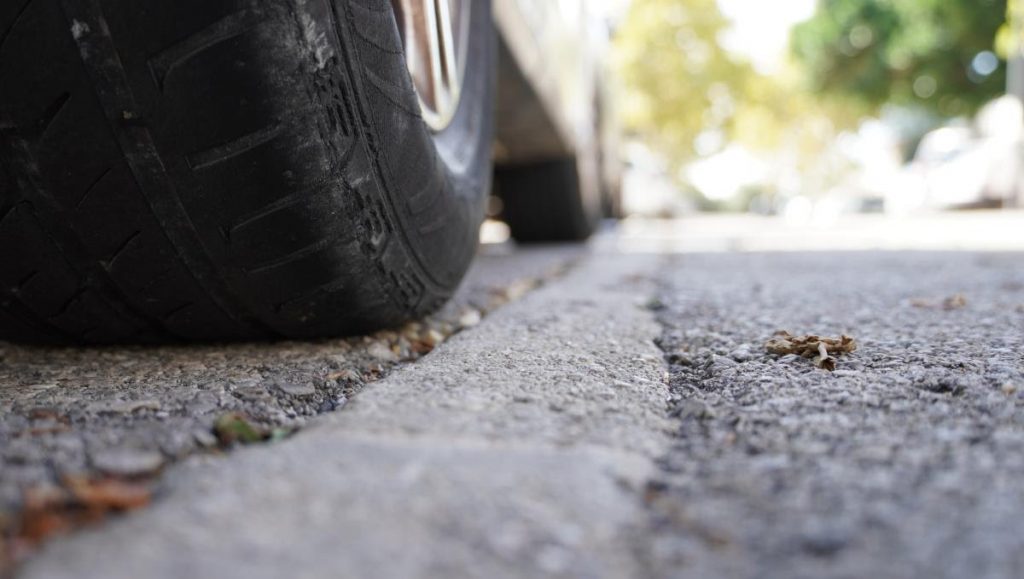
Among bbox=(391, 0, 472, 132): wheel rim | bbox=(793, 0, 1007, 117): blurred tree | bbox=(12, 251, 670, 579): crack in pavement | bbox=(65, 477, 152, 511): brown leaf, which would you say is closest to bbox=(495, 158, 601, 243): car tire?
bbox=(391, 0, 472, 132): wheel rim

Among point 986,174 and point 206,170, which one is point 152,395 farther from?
point 986,174

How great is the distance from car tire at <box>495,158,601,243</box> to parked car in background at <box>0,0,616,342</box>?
2.24 m

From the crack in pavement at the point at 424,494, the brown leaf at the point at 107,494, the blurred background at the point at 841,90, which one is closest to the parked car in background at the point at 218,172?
the crack in pavement at the point at 424,494

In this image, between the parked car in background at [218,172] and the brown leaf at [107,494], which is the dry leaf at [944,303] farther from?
the brown leaf at [107,494]

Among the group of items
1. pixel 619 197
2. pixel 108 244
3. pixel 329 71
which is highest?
pixel 329 71

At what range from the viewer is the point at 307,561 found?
57cm

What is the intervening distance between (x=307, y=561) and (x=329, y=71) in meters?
0.67

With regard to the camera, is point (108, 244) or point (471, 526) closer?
point (471, 526)

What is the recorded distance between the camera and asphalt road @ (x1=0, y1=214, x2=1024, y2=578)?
0.58 metres

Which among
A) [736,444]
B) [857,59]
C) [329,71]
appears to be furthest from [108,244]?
[857,59]

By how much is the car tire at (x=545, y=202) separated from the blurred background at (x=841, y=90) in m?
6.55

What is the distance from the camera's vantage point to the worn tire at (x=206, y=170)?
35.8 inches

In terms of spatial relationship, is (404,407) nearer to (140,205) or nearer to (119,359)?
(140,205)

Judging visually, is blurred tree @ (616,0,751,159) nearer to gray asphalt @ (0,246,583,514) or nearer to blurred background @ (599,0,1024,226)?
blurred background @ (599,0,1024,226)
